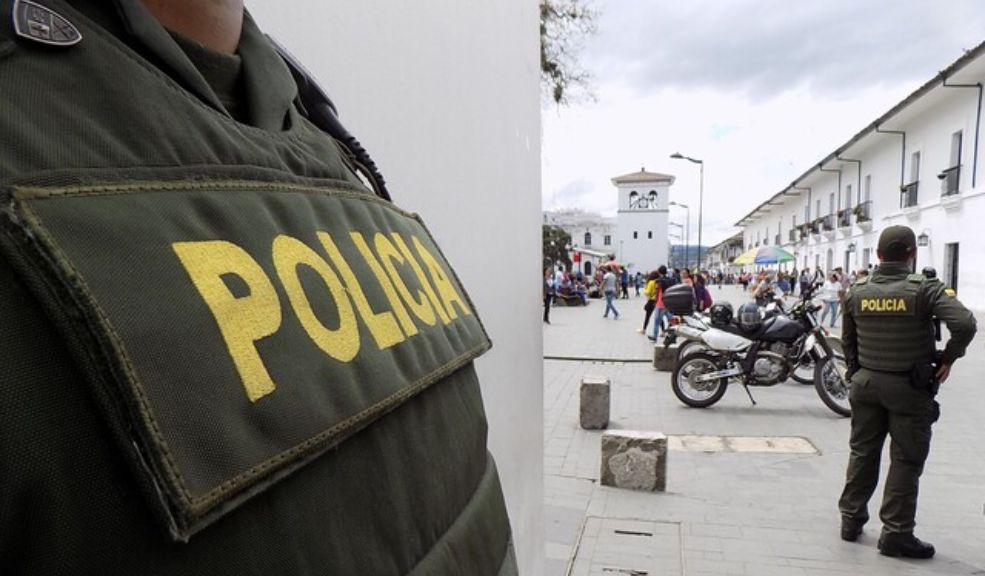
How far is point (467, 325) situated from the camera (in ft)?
3.48

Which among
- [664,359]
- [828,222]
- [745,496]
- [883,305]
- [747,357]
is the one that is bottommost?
[745,496]

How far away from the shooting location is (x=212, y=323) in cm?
50

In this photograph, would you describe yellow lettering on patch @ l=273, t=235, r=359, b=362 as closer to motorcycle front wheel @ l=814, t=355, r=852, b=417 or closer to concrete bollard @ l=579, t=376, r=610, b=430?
concrete bollard @ l=579, t=376, r=610, b=430

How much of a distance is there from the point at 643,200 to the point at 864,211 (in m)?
39.8

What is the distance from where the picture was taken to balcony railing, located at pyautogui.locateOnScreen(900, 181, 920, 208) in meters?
22.7

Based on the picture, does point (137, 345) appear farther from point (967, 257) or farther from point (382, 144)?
point (967, 257)

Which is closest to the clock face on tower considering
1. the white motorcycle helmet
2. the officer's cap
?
the white motorcycle helmet

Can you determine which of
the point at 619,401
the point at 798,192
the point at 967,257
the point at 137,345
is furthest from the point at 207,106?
the point at 798,192

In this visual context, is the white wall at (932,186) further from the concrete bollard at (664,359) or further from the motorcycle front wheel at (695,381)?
the motorcycle front wheel at (695,381)

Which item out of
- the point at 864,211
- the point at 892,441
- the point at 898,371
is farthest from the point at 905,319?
the point at 864,211

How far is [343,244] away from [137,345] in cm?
33

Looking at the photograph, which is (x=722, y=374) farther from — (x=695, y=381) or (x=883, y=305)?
(x=883, y=305)

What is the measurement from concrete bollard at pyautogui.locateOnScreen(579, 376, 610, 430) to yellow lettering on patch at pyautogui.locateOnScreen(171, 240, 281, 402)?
6.16 m

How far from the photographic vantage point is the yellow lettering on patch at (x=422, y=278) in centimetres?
93
